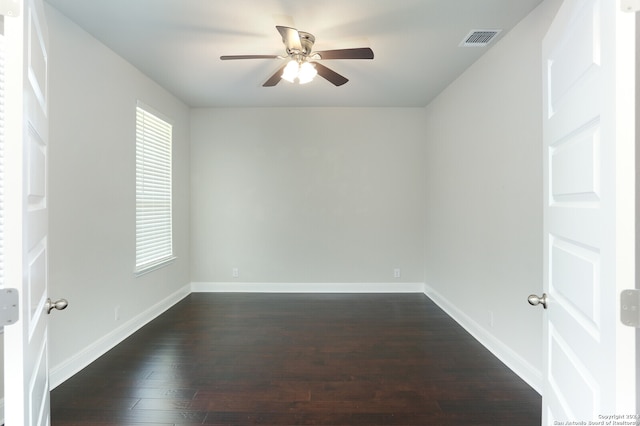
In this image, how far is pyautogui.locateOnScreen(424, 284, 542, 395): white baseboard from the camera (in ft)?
7.18

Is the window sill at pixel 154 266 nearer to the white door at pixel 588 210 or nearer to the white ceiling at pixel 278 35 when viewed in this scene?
the white ceiling at pixel 278 35

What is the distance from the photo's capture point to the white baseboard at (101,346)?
7.36ft

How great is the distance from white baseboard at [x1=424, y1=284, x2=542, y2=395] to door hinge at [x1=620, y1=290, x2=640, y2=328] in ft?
5.75

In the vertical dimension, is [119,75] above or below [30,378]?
above

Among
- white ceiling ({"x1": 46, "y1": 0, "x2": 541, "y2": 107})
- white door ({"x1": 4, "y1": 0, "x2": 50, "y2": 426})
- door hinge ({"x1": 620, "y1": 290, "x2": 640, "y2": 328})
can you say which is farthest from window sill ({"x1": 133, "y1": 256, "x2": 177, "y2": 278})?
door hinge ({"x1": 620, "y1": 290, "x2": 640, "y2": 328})

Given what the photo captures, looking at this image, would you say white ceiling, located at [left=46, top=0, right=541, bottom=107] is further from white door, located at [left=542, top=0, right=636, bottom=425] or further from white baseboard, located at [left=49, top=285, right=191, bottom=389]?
white baseboard, located at [left=49, top=285, right=191, bottom=389]

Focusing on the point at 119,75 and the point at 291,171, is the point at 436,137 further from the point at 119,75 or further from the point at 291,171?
the point at 119,75

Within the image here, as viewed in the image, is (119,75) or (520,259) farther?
(119,75)

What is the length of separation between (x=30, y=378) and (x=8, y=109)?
812 mm

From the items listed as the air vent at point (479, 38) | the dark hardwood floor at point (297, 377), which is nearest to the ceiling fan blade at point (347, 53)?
the air vent at point (479, 38)

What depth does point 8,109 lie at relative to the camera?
813mm

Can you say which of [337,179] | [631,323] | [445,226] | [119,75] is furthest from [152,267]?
[631,323]

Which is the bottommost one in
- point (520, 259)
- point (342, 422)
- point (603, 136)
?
point (342, 422)

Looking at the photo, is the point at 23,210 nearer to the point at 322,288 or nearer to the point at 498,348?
the point at 498,348
